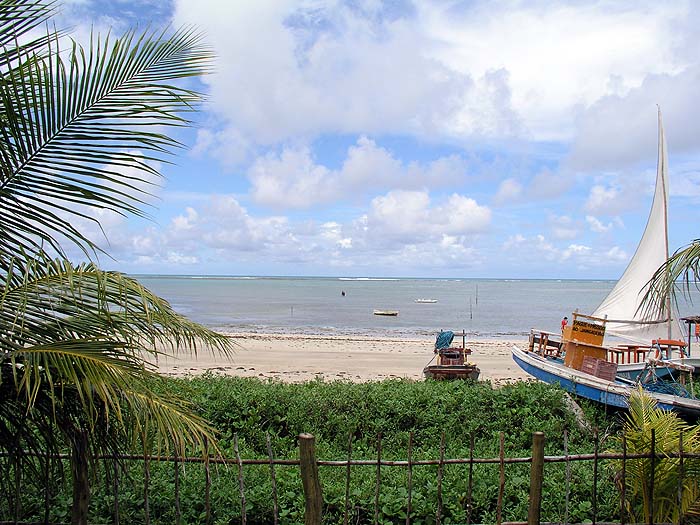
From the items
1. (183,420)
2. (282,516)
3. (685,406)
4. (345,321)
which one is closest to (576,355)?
(685,406)

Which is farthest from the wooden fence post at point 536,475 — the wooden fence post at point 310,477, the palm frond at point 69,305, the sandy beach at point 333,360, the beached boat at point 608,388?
the sandy beach at point 333,360

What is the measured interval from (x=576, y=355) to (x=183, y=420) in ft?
30.8

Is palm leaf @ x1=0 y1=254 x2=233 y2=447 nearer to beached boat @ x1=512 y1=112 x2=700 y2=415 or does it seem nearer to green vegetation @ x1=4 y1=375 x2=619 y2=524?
green vegetation @ x1=4 y1=375 x2=619 y2=524

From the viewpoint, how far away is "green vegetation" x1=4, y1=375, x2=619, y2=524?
14.4ft

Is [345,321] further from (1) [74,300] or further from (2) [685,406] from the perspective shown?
(1) [74,300]

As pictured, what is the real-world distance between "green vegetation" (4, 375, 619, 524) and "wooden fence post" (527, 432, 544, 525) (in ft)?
2.20

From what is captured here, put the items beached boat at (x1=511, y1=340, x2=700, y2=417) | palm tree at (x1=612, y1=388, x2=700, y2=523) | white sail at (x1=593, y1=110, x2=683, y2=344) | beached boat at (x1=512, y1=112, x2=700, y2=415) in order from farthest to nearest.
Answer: white sail at (x1=593, y1=110, x2=683, y2=344)
beached boat at (x1=512, y1=112, x2=700, y2=415)
beached boat at (x1=511, y1=340, x2=700, y2=417)
palm tree at (x1=612, y1=388, x2=700, y2=523)

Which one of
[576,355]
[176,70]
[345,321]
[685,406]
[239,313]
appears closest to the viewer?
[176,70]

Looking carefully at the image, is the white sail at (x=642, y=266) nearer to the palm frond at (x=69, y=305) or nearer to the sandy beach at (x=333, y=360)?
A: the sandy beach at (x=333, y=360)

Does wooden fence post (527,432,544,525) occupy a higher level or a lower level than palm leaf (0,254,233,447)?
lower

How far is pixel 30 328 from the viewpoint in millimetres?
2471

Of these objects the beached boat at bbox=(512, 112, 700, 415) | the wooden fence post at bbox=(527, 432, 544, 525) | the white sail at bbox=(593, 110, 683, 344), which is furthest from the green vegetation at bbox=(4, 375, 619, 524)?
the white sail at bbox=(593, 110, 683, 344)

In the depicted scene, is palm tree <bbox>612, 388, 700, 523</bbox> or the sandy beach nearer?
palm tree <bbox>612, 388, 700, 523</bbox>

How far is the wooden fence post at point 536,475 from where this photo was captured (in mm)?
3725
